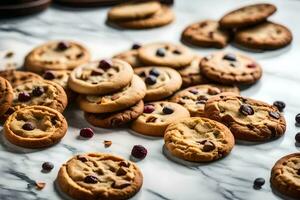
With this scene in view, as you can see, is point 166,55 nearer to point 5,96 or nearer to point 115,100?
point 115,100

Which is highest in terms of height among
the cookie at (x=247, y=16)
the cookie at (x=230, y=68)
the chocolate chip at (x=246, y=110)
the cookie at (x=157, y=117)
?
the cookie at (x=247, y=16)

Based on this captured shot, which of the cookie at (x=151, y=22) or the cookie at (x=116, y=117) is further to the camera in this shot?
the cookie at (x=151, y=22)

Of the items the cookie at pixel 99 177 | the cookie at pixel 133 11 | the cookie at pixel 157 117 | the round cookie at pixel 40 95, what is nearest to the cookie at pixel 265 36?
the cookie at pixel 133 11

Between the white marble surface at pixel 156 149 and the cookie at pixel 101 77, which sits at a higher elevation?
the cookie at pixel 101 77

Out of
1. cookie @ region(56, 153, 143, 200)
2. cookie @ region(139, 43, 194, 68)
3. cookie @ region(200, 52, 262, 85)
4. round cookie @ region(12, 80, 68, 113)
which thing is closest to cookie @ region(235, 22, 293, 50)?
cookie @ region(200, 52, 262, 85)

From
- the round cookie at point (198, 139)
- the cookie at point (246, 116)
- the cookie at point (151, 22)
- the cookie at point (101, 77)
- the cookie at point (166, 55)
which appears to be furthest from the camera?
the cookie at point (151, 22)

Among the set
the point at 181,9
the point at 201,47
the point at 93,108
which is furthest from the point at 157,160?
the point at 181,9

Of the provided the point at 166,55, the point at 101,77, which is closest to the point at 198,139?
the point at 101,77

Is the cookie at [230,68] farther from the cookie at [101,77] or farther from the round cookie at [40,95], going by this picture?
the round cookie at [40,95]
